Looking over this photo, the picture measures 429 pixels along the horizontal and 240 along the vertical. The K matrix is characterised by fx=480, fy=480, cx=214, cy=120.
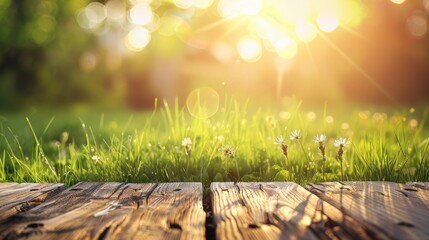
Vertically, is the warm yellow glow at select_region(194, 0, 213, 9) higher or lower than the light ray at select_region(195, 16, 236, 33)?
higher

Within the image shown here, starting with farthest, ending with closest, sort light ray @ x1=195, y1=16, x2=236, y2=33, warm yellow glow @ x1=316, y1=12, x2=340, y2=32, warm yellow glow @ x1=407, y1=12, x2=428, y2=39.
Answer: light ray @ x1=195, y1=16, x2=236, y2=33, warm yellow glow @ x1=407, y1=12, x2=428, y2=39, warm yellow glow @ x1=316, y1=12, x2=340, y2=32

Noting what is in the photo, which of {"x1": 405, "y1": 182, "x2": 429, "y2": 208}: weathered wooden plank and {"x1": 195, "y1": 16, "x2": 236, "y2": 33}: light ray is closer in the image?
{"x1": 405, "y1": 182, "x2": 429, "y2": 208}: weathered wooden plank

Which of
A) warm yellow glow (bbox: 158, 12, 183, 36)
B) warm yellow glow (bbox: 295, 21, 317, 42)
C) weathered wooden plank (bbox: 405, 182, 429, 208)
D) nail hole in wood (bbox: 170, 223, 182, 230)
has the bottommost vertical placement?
nail hole in wood (bbox: 170, 223, 182, 230)

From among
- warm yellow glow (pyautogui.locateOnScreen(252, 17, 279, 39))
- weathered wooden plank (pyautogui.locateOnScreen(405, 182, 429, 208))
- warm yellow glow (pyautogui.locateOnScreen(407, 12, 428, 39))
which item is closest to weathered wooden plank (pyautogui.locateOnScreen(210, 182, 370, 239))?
weathered wooden plank (pyautogui.locateOnScreen(405, 182, 429, 208))

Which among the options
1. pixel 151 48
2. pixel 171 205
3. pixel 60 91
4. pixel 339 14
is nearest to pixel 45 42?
pixel 60 91

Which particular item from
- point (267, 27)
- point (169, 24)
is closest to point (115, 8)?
point (169, 24)

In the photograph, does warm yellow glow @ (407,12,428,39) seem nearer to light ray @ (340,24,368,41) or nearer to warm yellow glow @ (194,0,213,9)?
light ray @ (340,24,368,41)

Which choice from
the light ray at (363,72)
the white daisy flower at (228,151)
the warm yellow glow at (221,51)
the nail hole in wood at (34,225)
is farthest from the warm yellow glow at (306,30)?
the nail hole in wood at (34,225)

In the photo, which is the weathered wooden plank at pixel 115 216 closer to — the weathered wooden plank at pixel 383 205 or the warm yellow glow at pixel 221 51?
the weathered wooden plank at pixel 383 205
